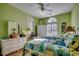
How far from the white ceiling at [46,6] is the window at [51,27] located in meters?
0.12

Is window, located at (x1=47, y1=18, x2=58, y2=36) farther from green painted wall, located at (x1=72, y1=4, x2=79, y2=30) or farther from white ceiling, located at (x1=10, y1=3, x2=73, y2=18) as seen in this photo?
green painted wall, located at (x1=72, y1=4, x2=79, y2=30)

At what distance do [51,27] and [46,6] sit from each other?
1.42 ft

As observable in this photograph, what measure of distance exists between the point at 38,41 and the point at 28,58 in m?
0.37

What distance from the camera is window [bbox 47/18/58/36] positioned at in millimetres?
2307

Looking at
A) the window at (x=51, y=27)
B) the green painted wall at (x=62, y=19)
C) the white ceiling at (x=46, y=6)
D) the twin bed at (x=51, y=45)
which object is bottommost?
the twin bed at (x=51, y=45)

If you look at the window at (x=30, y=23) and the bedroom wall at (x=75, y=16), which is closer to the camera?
the bedroom wall at (x=75, y=16)

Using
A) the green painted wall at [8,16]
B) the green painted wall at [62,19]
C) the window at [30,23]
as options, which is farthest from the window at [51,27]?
the green painted wall at [8,16]

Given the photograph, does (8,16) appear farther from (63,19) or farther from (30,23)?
(63,19)

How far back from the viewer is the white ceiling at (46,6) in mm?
2224

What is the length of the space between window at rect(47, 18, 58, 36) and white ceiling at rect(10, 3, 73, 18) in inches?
4.8

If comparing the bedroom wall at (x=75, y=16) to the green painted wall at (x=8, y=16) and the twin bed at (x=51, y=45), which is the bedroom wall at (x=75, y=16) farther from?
the green painted wall at (x=8, y=16)

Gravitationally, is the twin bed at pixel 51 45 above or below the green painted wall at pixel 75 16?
below

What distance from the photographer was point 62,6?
7.35 feet

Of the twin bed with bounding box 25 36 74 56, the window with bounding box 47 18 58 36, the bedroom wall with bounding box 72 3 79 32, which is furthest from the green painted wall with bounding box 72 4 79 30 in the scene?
the window with bounding box 47 18 58 36
